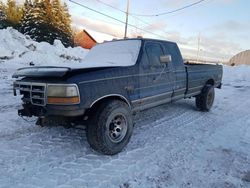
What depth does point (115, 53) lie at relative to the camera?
18.3 feet

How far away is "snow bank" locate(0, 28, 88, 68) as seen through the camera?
1953 cm

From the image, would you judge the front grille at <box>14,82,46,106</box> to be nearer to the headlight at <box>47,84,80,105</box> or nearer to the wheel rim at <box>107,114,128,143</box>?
the headlight at <box>47,84,80,105</box>

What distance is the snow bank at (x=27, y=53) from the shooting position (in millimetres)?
19531

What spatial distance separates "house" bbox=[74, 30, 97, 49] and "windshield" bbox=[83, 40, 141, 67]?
4676 cm

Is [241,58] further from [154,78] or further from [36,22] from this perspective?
[154,78]

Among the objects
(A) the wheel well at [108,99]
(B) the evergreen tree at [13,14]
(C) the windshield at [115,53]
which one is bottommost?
(A) the wheel well at [108,99]

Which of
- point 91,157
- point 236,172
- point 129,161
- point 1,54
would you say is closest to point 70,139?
point 91,157

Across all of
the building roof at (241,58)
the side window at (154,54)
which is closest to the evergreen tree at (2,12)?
the side window at (154,54)

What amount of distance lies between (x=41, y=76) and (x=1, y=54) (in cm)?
1805

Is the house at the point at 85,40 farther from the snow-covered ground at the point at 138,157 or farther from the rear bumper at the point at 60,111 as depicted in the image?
the rear bumper at the point at 60,111

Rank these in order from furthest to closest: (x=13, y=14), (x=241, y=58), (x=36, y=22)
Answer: (x=241, y=58)
(x=13, y=14)
(x=36, y=22)

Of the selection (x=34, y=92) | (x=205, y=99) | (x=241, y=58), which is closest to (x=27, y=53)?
(x=205, y=99)

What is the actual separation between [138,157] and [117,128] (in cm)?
59

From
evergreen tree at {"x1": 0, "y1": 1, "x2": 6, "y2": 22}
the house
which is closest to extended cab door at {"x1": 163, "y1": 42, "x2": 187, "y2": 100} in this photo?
evergreen tree at {"x1": 0, "y1": 1, "x2": 6, "y2": 22}
